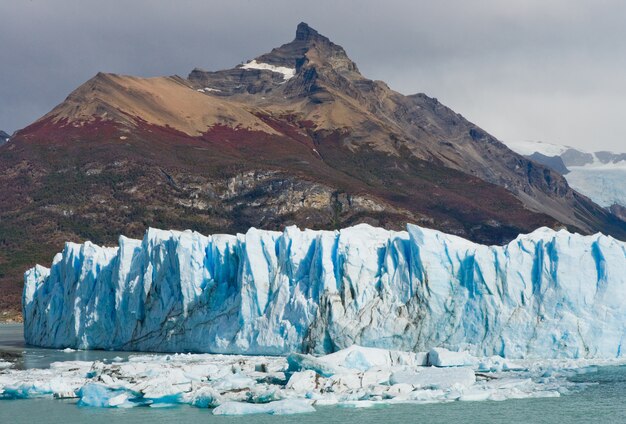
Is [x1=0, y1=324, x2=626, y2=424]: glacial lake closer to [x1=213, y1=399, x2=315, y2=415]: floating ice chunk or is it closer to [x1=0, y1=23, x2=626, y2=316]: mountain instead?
[x1=213, y1=399, x2=315, y2=415]: floating ice chunk

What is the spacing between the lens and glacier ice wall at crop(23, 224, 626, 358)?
34.7m

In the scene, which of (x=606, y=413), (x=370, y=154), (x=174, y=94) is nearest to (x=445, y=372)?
(x=606, y=413)

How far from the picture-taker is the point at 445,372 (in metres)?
29.2

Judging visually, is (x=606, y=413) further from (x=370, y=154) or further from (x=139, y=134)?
(x=370, y=154)

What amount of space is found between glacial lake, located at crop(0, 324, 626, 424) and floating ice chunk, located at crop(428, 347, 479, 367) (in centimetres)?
522

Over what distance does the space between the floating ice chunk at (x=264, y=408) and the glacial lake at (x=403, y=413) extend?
20 centimetres

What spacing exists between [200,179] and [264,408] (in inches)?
4025

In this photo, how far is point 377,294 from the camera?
120ft

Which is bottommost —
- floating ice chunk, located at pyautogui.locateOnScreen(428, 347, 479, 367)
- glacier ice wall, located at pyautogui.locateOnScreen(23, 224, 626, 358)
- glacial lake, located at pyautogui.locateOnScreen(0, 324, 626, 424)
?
glacial lake, located at pyautogui.locateOnScreen(0, 324, 626, 424)

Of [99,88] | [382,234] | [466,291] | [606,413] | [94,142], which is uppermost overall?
[99,88]

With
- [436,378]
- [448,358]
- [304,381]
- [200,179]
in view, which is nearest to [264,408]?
[304,381]

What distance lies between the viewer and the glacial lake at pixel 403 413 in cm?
2495

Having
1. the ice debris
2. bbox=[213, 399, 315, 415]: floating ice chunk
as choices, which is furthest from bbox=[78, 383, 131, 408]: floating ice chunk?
bbox=[213, 399, 315, 415]: floating ice chunk

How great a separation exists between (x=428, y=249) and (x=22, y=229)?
84389 millimetres
